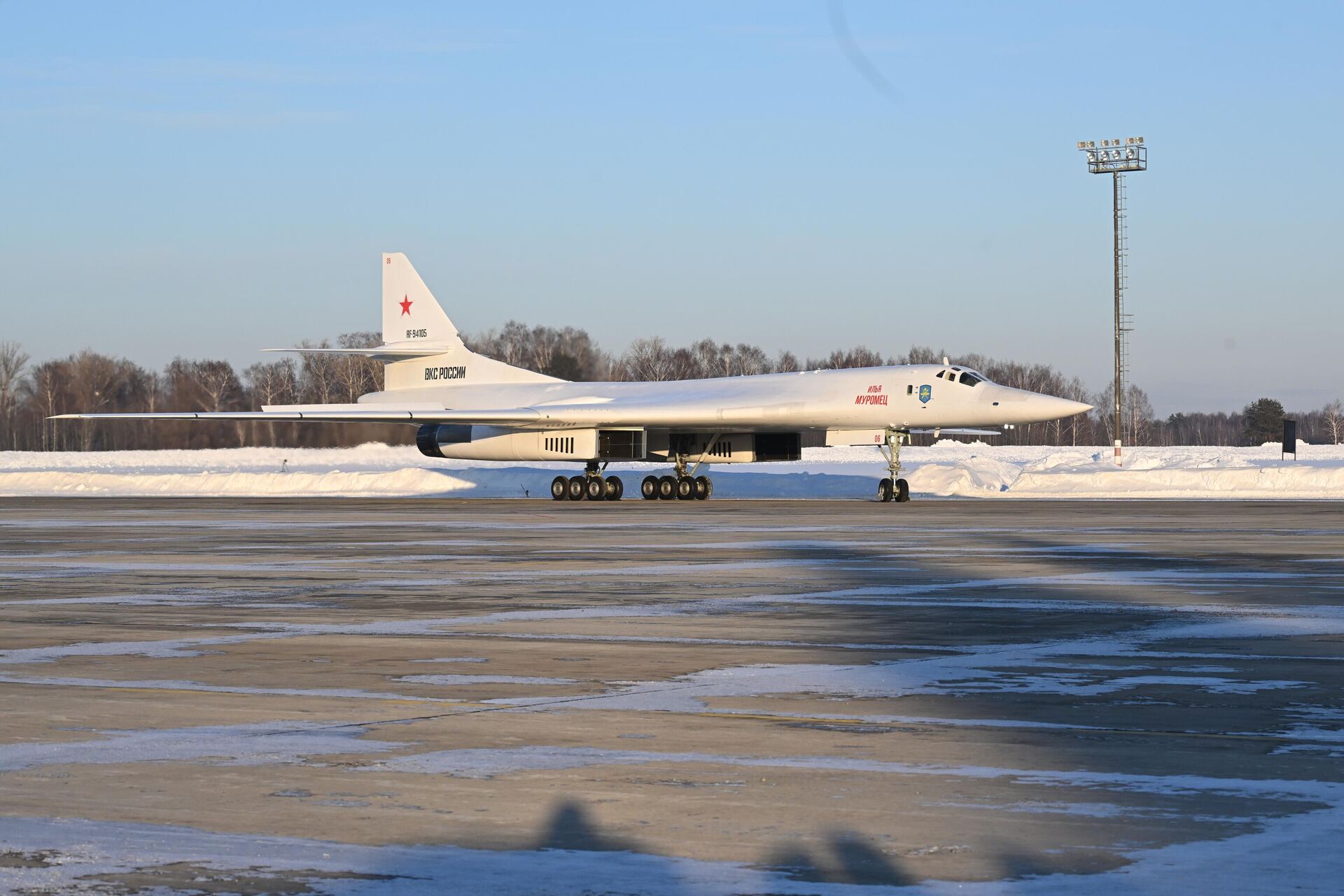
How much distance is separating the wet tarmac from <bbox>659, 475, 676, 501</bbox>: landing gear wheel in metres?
21.2

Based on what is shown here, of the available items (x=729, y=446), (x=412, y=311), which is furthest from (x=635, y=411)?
(x=412, y=311)

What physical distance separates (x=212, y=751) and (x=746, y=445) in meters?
30.5

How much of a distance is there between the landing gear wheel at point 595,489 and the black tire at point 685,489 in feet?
5.38

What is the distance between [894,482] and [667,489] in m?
5.54

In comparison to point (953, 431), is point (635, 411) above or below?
above

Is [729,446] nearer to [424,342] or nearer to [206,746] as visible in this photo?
[424,342]

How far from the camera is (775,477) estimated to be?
147 ft

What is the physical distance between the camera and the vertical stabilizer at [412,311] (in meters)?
40.1

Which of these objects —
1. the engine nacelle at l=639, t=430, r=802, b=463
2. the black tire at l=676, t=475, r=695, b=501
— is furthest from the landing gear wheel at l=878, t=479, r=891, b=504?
the black tire at l=676, t=475, r=695, b=501

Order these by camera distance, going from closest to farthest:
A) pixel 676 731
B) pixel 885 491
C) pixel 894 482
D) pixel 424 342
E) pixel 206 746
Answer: pixel 206 746, pixel 676 731, pixel 885 491, pixel 894 482, pixel 424 342

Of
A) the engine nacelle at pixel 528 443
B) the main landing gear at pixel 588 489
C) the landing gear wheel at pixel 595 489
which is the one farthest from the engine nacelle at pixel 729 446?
the landing gear wheel at pixel 595 489

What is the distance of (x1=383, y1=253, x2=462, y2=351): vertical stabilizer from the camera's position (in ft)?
131

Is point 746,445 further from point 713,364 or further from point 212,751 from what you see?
point 713,364

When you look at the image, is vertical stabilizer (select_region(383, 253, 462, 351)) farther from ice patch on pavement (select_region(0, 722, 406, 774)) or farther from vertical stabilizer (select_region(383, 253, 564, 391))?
ice patch on pavement (select_region(0, 722, 406, 774))
